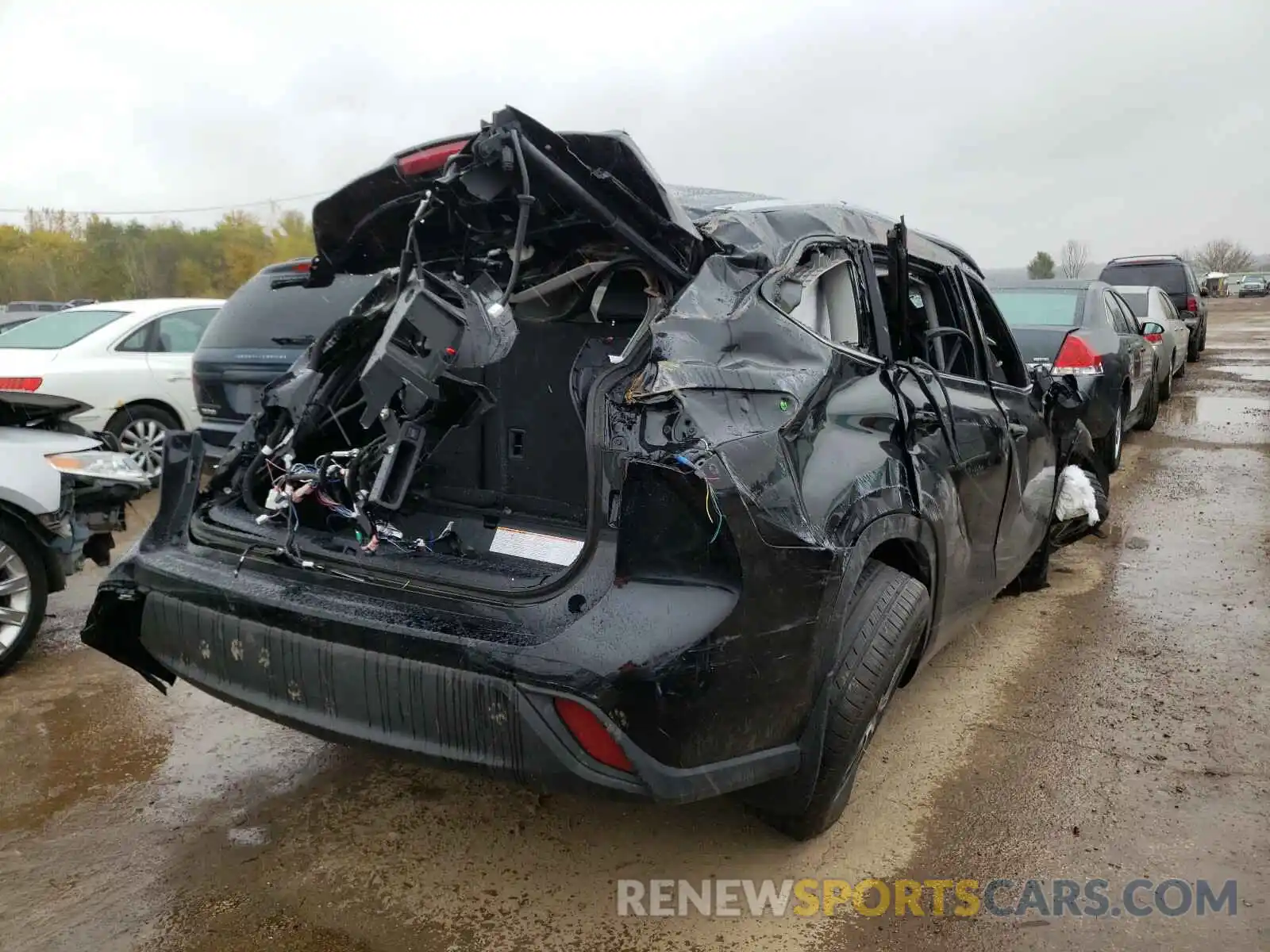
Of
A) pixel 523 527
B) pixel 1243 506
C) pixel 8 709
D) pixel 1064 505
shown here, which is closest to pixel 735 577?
pixel 523 527

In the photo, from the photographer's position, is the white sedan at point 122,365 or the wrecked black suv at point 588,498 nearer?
the wrecked black suv at point 588,498

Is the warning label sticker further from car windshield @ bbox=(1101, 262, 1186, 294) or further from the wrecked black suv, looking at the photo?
car windshield @ bbox=(1101, 262, 1186, 294)

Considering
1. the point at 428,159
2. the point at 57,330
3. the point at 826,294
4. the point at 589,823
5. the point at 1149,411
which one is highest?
the point at 428,159

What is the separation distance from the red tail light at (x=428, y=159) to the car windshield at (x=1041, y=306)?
231 inches

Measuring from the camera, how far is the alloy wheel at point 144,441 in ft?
24.8

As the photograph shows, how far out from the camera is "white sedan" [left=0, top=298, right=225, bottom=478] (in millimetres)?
7320

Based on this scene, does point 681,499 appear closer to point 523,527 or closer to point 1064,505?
point 523,527

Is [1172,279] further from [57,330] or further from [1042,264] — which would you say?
[1042,264]

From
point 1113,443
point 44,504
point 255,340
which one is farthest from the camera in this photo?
point 1113,443

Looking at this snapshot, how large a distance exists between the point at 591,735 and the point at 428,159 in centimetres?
164

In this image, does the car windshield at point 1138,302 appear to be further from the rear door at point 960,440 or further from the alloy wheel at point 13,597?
the alloy wheel at point 13,597

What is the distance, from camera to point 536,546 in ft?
9.09

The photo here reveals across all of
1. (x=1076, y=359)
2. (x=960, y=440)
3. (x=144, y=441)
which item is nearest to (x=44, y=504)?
(x=960, y=440)

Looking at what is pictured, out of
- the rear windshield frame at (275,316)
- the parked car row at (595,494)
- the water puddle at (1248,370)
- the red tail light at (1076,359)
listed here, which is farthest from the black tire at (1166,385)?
the rear windshield frame at (275,316)
